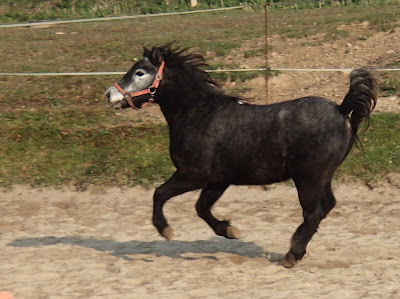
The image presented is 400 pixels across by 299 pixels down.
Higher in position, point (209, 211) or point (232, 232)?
point (209, 211)

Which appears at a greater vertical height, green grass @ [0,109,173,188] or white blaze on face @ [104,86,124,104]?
white blaze on face @ [104,86,124,104]

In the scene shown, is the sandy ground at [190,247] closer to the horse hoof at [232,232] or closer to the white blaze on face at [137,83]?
the horse hoof at [232,232]

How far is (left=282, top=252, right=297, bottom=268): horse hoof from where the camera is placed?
720 cm

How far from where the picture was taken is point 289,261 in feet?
23.6

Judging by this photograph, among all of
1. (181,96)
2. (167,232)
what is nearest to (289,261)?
(167,232)

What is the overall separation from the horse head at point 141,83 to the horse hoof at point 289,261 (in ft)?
6.66

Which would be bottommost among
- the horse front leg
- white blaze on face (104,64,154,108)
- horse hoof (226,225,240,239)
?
horse hoof (226,225,240,239)

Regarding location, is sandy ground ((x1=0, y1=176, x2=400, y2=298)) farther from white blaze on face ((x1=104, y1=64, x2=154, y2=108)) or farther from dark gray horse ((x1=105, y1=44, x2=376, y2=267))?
white blaze on face ((x1=104, y1=64, x2=154, y2=108))

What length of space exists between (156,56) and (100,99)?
5431 mm

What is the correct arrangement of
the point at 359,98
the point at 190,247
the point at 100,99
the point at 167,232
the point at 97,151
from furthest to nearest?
the point at 100,99 → the point at 97,151 → the point at 190,247 → the point at 167,232 → the point at 359,98

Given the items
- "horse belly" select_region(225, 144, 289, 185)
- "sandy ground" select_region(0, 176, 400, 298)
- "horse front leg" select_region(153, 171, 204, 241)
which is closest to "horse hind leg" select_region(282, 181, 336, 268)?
"sandy ground" select_region(0, 176, 400, 298)

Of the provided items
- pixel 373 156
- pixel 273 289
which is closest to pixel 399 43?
pixel 373 156

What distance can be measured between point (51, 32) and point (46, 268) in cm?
1117

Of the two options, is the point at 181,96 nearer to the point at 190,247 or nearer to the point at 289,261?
the point at 190,247
